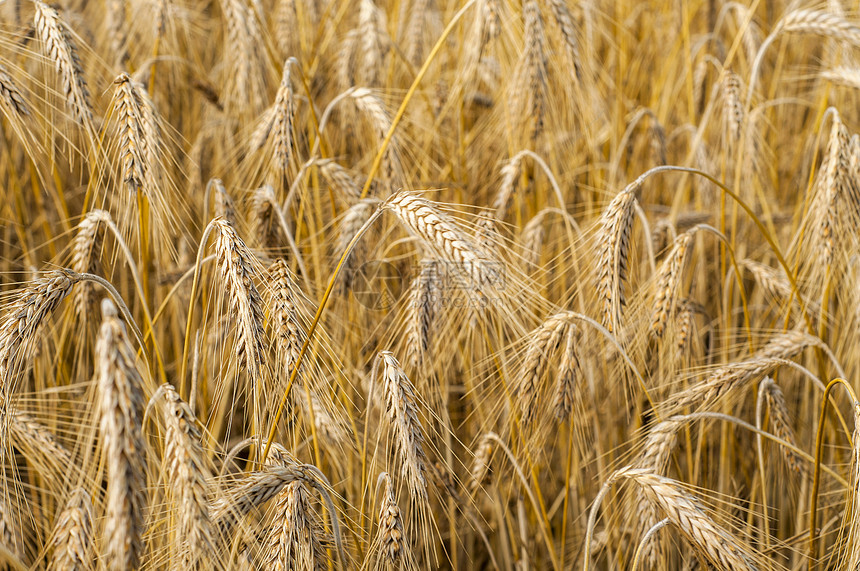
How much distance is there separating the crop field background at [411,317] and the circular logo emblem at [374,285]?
1cm

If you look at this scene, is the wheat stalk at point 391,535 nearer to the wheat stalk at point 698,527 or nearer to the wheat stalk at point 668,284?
the wheat stalk at point 698,527

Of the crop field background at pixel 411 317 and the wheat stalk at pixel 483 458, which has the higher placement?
the crop field background at pixel 411 317

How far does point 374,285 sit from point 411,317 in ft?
1.53

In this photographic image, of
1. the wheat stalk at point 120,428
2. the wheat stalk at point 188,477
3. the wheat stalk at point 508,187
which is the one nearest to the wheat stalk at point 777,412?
the wheat stalk at point 508,187

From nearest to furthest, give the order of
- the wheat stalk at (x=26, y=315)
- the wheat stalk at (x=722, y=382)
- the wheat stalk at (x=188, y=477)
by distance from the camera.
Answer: the wheat stalk at (x=188, y=477)
the wheat stalk at (x=26, y=315)
the wheat stalk at (x=722, y=382)

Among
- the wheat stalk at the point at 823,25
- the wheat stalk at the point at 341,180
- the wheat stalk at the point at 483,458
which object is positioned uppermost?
the wheat stalk at the point at 823,25

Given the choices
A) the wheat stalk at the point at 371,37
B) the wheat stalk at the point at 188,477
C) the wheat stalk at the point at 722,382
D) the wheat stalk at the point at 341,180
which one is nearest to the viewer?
the wheat stalk at the point at 188,477

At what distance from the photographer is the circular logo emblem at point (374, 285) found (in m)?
1.70

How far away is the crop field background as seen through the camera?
109 cm

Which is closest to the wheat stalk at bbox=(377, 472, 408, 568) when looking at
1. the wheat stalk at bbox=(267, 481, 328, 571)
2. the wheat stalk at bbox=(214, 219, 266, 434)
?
the wheat stalk at bbox=(267, 481, 328, 571)

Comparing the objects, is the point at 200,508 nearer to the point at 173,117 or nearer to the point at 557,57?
the point at 557,57

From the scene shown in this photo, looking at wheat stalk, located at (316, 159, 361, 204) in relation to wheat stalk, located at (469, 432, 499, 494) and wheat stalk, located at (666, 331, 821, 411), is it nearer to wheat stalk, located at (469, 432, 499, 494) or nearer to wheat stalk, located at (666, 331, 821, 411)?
wheat stalk, located at (469, 432, 499, 494)

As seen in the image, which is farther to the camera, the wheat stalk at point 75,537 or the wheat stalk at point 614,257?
the wheat stalk at point 614,257

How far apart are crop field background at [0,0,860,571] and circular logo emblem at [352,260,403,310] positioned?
0.04 ft
